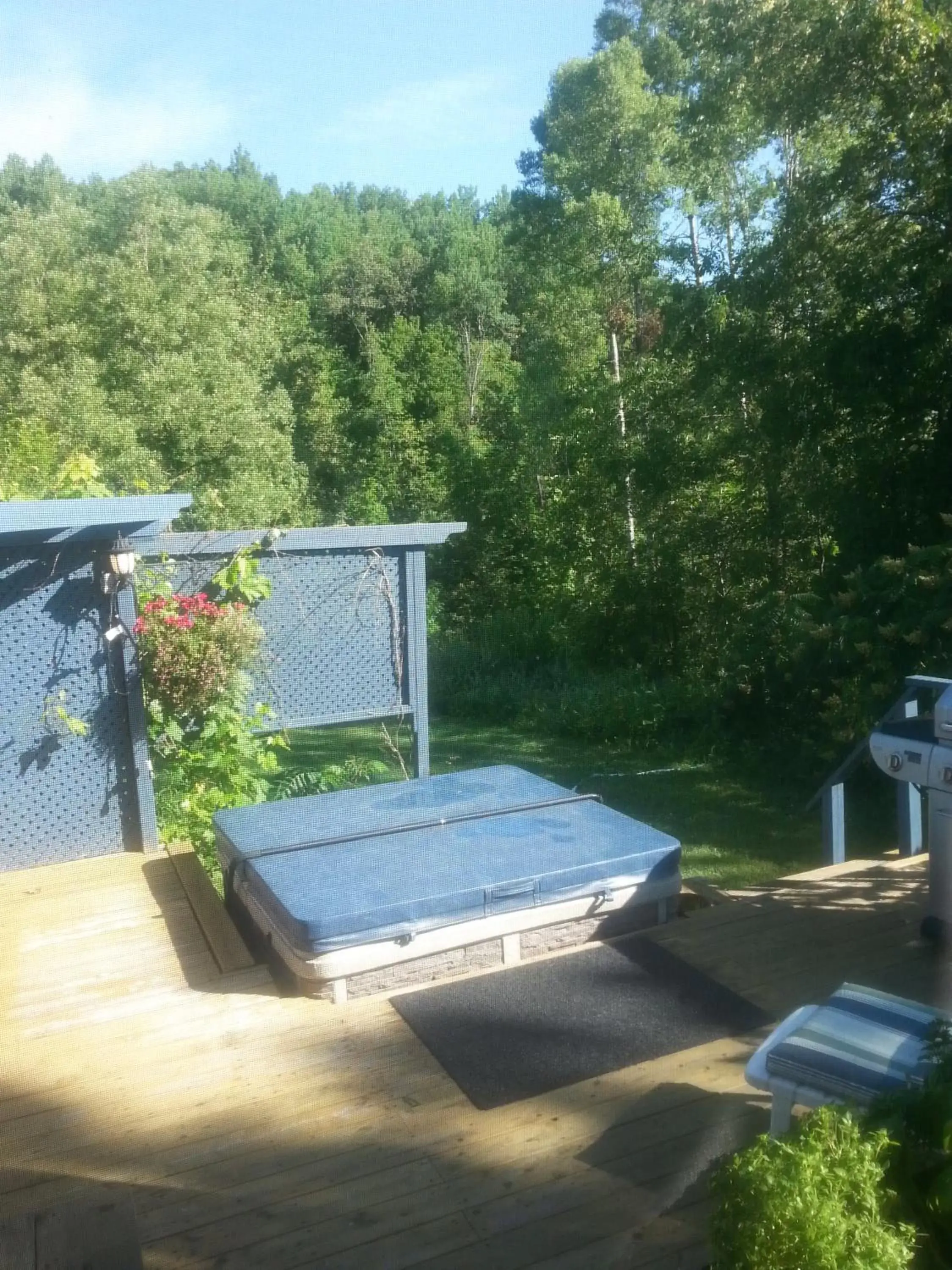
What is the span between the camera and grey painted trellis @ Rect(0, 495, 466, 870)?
4523 mm

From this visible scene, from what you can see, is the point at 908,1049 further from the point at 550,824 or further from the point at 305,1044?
the point at 550,824

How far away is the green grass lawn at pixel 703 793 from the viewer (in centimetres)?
638

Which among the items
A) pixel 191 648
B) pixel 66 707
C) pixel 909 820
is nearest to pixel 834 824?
pixel 909 820

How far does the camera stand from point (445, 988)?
3480mm

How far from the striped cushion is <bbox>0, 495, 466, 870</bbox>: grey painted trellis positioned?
2.91 meters

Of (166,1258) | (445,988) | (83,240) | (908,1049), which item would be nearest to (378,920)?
(445,988)

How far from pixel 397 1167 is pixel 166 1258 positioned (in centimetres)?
55

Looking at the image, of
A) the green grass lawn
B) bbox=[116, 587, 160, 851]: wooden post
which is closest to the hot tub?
bbox=[116, 587, 160, 851]: wooden post

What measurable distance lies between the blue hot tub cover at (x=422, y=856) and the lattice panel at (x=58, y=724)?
0.70 meters

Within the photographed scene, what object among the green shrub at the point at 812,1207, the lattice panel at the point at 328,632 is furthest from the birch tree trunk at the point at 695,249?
the green shrub at the point at 812,1207

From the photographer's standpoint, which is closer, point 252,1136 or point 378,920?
point 252,1136

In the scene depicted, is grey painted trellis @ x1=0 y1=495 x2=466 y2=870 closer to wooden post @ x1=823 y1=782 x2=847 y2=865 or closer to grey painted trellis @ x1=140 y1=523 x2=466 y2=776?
Answer: grey painted trellis @ x1=140 y1=523 x2=466 y2=776

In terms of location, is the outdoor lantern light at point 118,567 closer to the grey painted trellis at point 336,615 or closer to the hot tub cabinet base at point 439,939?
the grey painted trellis at point 336,615

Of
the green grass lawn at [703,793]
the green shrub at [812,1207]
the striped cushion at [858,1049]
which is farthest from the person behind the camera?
the green grass lawn at [703,793]
